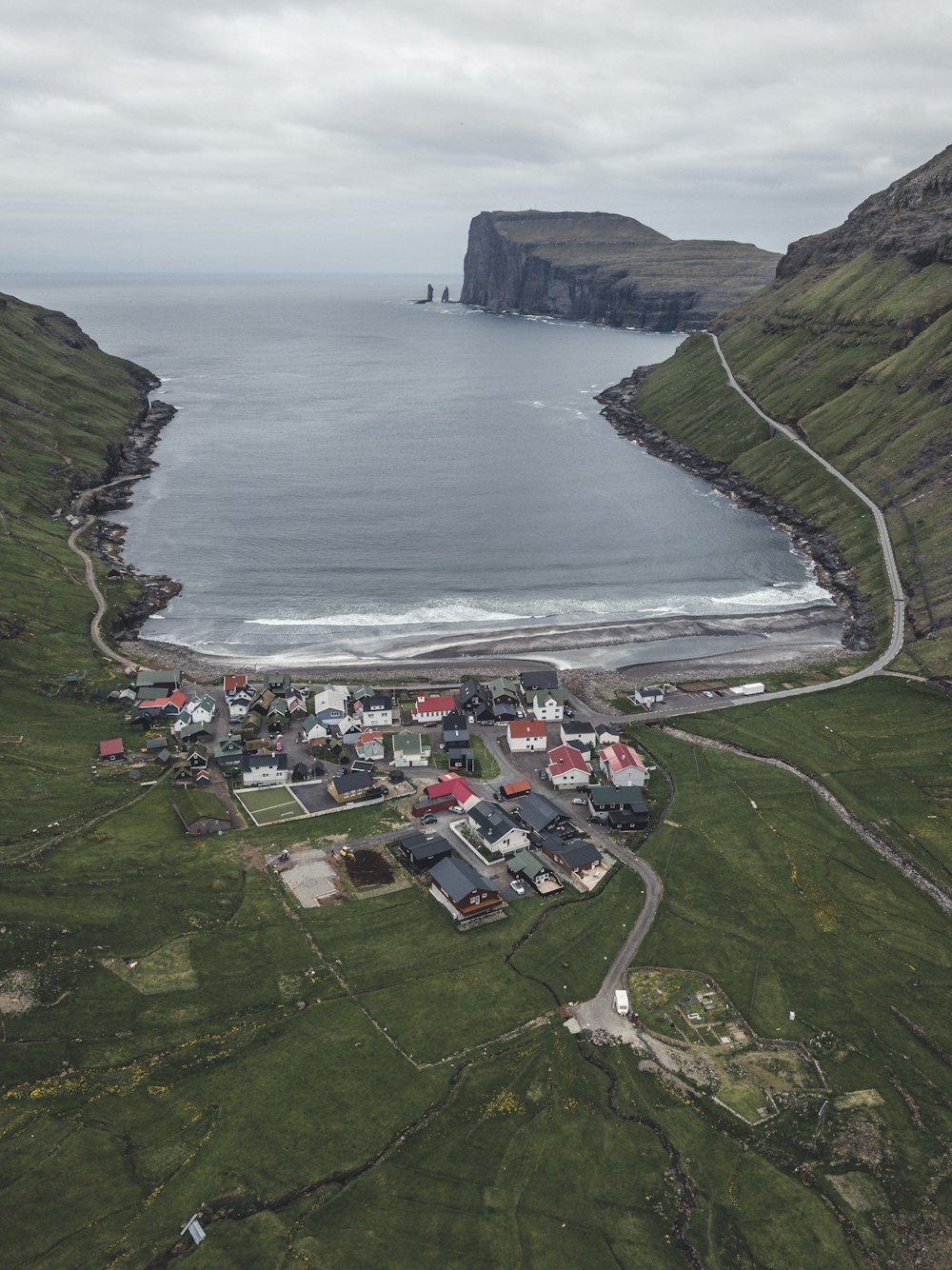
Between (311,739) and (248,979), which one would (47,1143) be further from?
(311,739)

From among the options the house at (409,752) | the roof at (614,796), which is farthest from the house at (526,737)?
the roof at (614,796)

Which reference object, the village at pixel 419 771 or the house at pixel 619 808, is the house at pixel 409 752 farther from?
the house at pixel 619 808

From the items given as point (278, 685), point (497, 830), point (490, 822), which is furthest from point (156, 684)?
point (497, 830)

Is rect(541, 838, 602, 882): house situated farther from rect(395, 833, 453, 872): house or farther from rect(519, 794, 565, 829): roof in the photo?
rect(395, 833, 453, 872): house

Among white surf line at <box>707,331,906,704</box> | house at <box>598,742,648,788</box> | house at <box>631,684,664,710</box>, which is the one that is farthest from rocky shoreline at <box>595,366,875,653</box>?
house at <box>598,742,648,788</box>

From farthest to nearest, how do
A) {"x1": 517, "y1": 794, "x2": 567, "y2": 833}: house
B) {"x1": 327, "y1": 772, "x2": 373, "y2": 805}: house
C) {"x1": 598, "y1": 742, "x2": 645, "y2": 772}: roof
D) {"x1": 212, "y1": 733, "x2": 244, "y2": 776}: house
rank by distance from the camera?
{"x1": 212, "y1": 733, "x2": 244, "y2": 776}: house, {"x1": 598, "y1": 742, "x2": 645, "y2": 772}: roof, {"x1": 327, "y1": 772, "x2": 373, "y2": 805}: house, {"x1": 517, "y1": 794, "x2": 567, "y2": 833}: house

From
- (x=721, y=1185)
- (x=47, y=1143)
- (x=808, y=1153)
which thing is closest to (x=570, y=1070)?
(x=721, y=1185)

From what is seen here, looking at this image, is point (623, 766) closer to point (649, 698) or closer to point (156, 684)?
point (649, 698)
